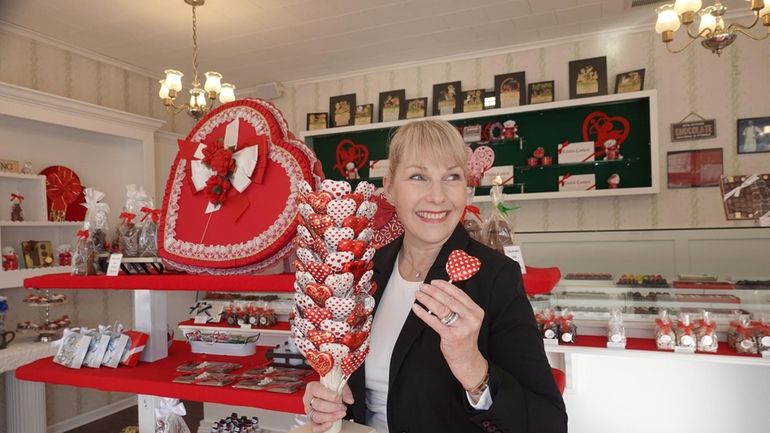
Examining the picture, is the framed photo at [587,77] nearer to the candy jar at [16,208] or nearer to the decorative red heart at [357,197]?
the decorative red heart at [357,197]

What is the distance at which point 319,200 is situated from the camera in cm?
107

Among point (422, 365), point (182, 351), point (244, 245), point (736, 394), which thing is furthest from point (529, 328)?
point (736, 394)

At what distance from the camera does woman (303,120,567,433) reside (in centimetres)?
98

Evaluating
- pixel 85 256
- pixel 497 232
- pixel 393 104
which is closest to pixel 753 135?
pixel 393 104

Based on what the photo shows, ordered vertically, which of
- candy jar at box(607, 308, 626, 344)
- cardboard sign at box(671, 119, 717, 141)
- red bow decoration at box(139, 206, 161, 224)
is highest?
cardboard sign at box(671, 119, 717, 141)

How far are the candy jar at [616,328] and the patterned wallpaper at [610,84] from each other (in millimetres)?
2264

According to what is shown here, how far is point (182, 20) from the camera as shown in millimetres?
4277

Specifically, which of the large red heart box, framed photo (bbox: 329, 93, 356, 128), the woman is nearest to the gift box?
the large red heart box

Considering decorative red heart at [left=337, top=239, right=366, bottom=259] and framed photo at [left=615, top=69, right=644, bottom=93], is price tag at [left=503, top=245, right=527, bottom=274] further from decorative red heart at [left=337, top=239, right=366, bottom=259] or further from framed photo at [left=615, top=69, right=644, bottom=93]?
framed photo at [left=615, top=69, right=644, bottom=93]

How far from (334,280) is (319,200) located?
184mm

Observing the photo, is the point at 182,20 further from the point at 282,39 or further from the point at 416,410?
the point at 416,410

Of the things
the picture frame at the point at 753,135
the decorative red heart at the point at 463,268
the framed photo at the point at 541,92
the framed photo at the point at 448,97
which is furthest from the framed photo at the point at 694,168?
the decorative red heart at the point at 463,268

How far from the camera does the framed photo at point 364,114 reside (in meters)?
5.86

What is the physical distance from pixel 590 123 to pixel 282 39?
329cm
